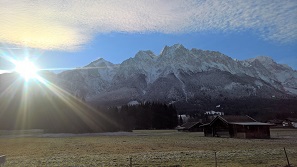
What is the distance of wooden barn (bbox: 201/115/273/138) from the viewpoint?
68688mm

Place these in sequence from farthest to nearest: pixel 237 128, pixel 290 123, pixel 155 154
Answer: pixel 290 123 → pixel 237 128 → pixel 155 154

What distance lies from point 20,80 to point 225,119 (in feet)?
348

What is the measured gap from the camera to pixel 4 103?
127 metres

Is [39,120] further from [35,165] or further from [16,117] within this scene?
[35,165]

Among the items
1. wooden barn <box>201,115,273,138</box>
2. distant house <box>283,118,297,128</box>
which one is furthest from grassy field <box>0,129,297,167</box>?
distant house <box>283,118,297,128</box>

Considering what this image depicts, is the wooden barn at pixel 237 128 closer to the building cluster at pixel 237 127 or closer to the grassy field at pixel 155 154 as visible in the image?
the building cluster at pixel 237 127

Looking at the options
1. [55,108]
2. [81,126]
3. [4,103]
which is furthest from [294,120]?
[4,103]

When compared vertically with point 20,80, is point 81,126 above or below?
below

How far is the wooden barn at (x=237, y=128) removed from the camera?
68688 millimetres

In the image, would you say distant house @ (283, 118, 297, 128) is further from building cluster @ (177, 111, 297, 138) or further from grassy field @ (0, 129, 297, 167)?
grassy field @ (0, 129, 297, 167)

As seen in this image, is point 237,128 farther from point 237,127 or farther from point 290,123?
point 290,123

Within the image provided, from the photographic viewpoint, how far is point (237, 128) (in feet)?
232

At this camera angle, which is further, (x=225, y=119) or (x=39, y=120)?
(x=39, y=120)

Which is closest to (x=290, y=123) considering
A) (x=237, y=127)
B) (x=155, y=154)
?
(x=237, y=127)
